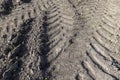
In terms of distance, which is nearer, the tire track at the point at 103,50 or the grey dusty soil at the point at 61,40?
the tire track at the point at 103,50

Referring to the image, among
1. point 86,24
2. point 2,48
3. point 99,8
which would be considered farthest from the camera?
point 99,8

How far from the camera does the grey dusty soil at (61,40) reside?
180 inches

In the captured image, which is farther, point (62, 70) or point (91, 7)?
point (91, 7)

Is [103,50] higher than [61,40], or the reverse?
[61,40]

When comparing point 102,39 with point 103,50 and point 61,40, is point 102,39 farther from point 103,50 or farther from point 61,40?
point 61,40

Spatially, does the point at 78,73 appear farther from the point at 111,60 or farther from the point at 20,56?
the point at 20,56

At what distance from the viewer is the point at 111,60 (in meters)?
4.65

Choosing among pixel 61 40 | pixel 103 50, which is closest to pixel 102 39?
pixel 103 50

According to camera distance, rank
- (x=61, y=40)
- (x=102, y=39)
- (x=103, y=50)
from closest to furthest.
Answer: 1. (x=103, y=50)
2. (x=102, y=39)
3. (x=61, y=40)

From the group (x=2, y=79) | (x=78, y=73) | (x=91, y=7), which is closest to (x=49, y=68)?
(x=78, y=73)

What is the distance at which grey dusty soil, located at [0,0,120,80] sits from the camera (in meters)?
4.58

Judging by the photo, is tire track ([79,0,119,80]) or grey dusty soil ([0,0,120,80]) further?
grey dusty soil ([0,0,120,80])

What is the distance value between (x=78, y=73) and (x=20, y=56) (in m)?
1.22

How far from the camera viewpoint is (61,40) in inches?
206
